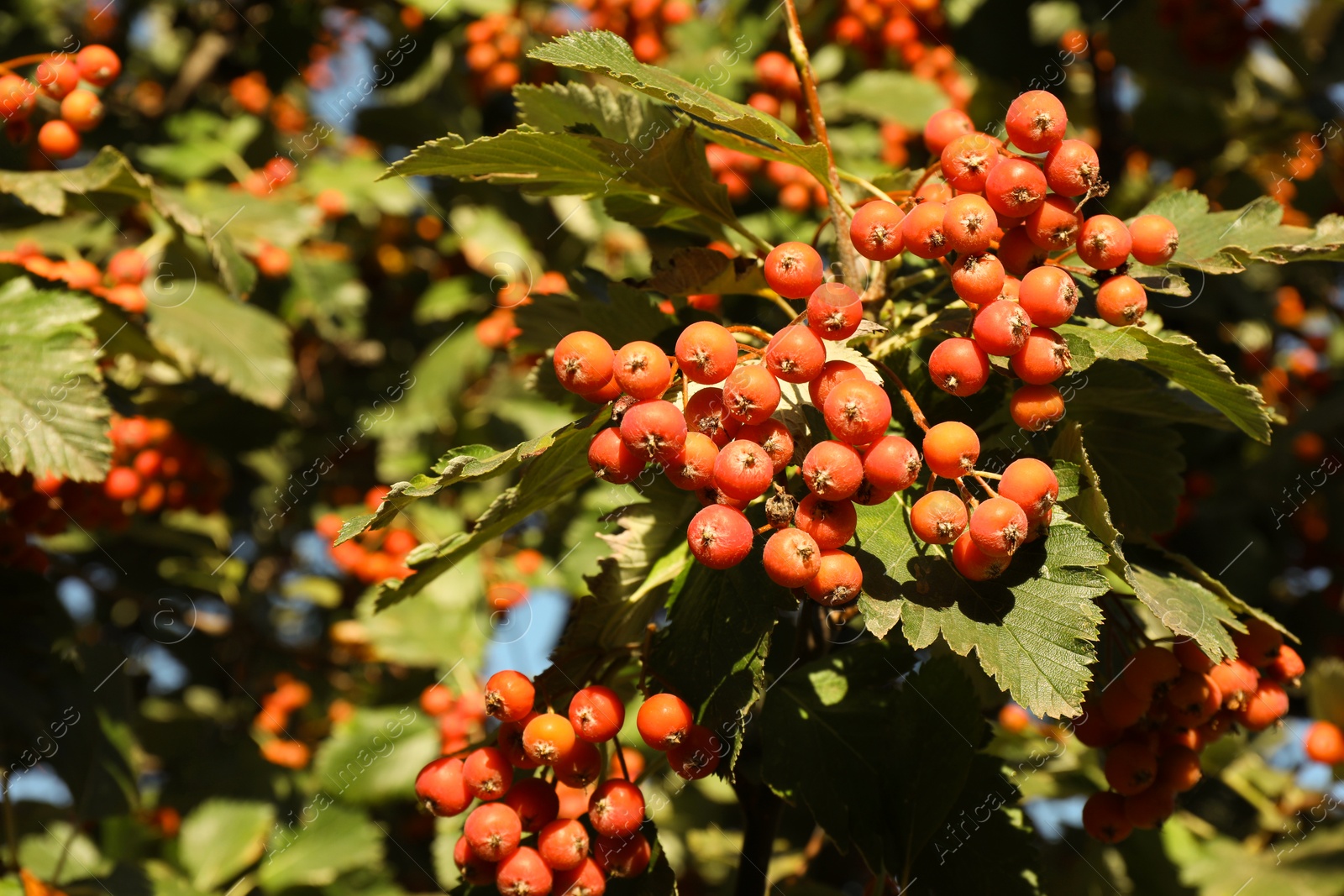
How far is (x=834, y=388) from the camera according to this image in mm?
1445

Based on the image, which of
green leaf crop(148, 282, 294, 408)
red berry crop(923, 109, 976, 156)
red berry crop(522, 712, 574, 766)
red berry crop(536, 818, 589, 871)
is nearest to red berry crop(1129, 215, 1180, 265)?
red berry crop(923, 109, 976, 156)

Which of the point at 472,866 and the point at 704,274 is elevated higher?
the point at 704,274

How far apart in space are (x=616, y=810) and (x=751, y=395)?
0.70m

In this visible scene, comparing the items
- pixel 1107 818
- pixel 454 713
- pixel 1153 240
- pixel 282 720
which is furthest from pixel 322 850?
pixel 1153 240

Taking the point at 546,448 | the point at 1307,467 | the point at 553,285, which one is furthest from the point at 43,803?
the point at 1307,467

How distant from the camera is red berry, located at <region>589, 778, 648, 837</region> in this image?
1588 mm

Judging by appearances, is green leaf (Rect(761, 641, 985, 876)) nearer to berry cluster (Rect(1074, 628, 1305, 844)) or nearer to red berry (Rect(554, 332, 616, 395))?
berry cluster (Rect(1074, 628, 1305, 844))

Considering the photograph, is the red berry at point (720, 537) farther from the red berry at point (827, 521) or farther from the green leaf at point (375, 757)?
A: the green leaf at point (375, 757)

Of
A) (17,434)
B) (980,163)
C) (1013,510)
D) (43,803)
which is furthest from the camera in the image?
(43,803)

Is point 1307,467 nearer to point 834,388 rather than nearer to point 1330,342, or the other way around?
point 1330,342

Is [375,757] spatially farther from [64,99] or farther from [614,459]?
[614,459]

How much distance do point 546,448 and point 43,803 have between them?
336 cm

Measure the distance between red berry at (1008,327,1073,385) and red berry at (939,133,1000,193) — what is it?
0.89 feet

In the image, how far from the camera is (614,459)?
A: 1408 millimetres
